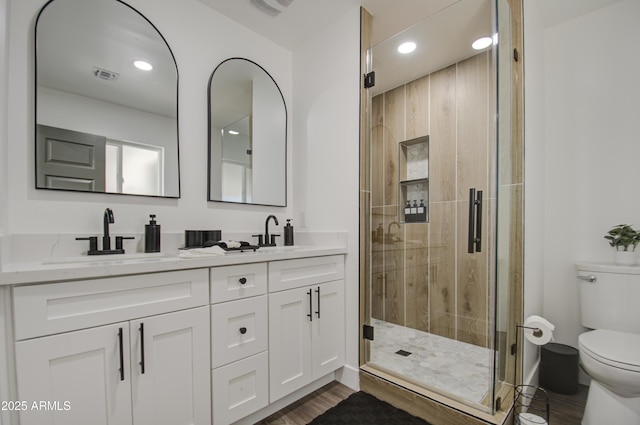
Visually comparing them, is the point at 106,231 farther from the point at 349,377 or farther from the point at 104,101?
the point at 349,377

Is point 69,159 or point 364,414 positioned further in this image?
point 364,414

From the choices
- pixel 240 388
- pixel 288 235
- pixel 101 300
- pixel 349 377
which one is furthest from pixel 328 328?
pixel 101 300

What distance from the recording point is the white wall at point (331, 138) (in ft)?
6.27

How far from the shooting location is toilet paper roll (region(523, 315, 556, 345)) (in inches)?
58.8

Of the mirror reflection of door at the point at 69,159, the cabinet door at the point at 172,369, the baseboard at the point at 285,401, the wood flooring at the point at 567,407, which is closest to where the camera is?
the cabinet door at the point at 172,369

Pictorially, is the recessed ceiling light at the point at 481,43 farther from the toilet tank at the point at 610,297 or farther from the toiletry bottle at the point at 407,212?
the toilet tank at the point at 610,297

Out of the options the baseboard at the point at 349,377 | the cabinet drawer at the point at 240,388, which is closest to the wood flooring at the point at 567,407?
the baseboard at the point at 349,377

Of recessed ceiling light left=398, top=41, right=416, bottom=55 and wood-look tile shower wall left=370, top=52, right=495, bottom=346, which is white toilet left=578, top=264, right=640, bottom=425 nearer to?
wood-look tile shower wall left=370, top=52, right=495, bottom=346

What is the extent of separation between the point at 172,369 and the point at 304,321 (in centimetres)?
72

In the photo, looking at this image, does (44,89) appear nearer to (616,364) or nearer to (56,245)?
(56,245)

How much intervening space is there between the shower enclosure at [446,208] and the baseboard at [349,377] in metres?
0.09

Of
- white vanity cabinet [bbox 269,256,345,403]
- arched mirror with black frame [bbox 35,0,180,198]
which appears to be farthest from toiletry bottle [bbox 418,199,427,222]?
arched mirror with black frame [bbox 35,0,180,198]

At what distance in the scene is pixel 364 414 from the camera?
5.10ft

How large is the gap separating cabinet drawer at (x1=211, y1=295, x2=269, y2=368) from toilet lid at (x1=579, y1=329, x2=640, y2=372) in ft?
5.36
